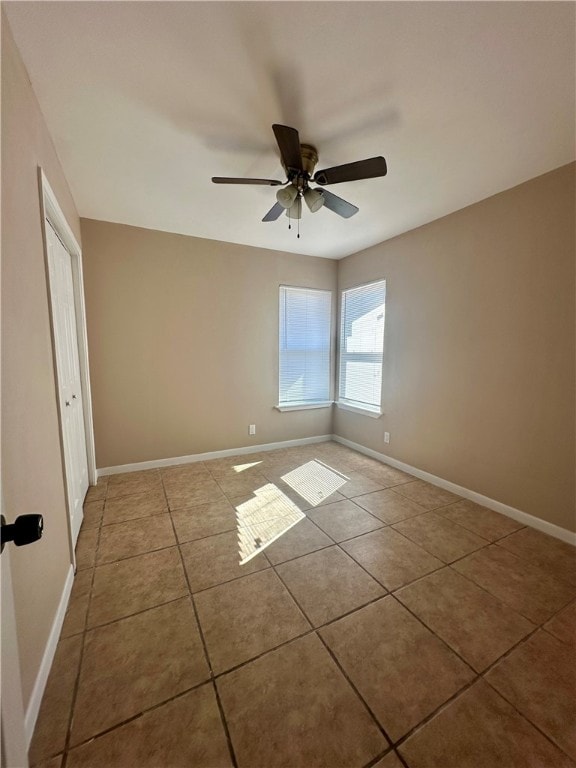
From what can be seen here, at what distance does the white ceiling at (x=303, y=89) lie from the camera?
3.78 feet

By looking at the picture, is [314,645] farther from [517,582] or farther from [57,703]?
[517,582]

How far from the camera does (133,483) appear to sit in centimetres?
294

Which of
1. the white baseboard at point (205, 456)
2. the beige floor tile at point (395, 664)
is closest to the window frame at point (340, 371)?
the white baseboard at point (205, 456)

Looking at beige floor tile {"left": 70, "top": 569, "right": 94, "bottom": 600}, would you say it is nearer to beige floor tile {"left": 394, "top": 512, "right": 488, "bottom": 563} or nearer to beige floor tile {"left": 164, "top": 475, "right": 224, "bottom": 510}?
beige floor tile {"left": 164, "top": 475, "right": 224, "bottom": 510}

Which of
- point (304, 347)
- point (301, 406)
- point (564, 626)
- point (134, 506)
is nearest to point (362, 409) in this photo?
point (301, 406)

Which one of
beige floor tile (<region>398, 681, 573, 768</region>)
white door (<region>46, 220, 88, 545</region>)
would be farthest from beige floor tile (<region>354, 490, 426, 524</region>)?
white door (<region>46, 220, 88, 545</region>)

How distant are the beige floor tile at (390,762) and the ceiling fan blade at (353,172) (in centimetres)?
243

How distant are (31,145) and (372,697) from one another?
9.04 feet

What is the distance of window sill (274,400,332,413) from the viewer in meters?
3.95

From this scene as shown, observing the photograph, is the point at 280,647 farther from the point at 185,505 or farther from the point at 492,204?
the point at 492,204

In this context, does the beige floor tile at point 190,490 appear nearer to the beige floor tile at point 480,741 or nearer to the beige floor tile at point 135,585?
the beige floor tile at point 135,585

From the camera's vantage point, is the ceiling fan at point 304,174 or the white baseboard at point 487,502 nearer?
the ceiling fan at point 304,174

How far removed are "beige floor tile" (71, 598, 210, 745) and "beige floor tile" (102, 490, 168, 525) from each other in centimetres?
100

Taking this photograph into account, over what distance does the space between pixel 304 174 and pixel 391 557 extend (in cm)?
239
